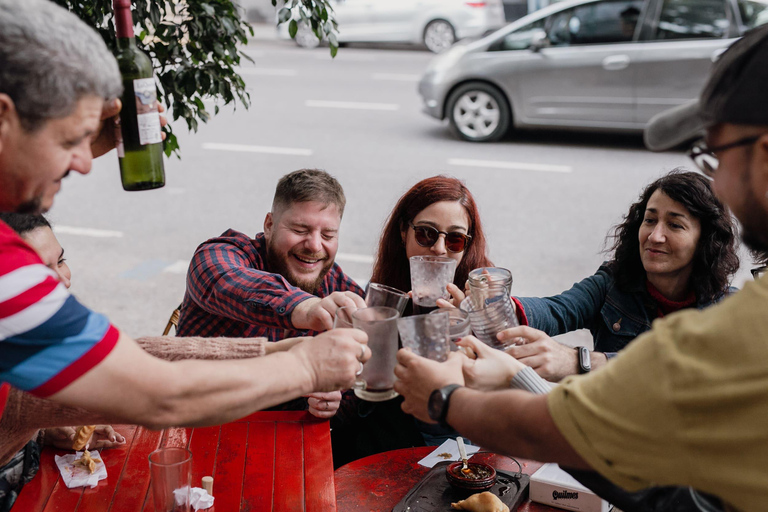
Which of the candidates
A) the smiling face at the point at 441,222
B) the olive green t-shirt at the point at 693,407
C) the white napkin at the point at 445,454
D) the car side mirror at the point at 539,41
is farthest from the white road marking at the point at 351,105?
the olive green t-shirt at the point at 693,407

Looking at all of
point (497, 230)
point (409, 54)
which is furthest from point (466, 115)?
point (409, 54)

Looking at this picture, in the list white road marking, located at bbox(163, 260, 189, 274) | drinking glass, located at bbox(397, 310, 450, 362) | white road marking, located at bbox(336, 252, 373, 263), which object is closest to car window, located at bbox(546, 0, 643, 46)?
white road marking, located at bbox(336, 252, 373, 263)

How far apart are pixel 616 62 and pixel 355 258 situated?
13.9 feet

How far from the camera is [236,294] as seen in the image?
2.89 m

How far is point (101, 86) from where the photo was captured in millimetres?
1636

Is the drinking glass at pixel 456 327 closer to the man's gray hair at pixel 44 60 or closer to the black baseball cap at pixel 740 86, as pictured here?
the black baseball cap at pixel 740 86

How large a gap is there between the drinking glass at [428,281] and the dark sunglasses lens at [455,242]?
0.75 metres

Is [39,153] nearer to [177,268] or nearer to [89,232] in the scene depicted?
[177,268]

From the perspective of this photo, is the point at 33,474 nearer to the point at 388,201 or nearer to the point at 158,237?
the point at 158,237

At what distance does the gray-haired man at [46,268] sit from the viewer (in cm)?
151

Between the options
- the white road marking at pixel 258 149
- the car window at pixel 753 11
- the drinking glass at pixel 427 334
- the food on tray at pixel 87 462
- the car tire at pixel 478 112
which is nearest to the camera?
the drinking glass at pixel 427 334

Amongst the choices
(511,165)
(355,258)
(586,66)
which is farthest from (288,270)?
(586,66)

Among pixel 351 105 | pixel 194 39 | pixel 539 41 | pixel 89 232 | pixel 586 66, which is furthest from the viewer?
pixel 351 105

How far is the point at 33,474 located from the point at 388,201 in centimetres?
547
